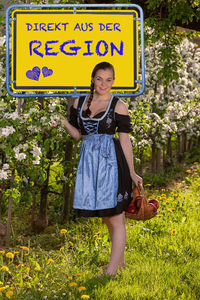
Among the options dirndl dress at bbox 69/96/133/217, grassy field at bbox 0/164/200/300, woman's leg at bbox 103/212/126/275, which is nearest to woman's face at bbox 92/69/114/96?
dirndl dress at bbox 69/96/133/217

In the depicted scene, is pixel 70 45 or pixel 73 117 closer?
pixel 73 117

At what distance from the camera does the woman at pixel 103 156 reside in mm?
3887

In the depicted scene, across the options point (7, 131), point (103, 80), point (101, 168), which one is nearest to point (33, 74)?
point (7, 131)

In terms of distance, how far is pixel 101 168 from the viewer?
3.88 metres

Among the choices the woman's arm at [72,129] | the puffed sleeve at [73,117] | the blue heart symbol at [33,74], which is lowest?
the woman's arm at [72,129]

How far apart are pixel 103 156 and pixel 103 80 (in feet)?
2.20

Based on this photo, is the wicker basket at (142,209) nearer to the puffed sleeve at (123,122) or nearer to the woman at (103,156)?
the woman at (103,156)

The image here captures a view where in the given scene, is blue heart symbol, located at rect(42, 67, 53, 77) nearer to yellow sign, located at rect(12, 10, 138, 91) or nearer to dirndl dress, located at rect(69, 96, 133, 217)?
yellow sign, located at rect(12, 10, 138, 91)

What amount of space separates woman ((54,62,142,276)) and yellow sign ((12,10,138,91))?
2.00ft

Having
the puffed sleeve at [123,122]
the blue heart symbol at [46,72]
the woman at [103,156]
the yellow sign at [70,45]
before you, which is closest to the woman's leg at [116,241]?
the woman at [103,156]

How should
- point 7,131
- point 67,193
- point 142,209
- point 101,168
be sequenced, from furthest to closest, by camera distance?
point 67,193, point 7,131, point 142,209, point 101,168

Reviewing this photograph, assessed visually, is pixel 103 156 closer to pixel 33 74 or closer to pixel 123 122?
pixel 123 122

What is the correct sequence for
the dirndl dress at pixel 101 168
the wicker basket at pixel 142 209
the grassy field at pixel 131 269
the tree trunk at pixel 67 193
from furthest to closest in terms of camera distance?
the tree trunk at pixel 67 193 < the wicker basket at pixel 142 209 < the dirndl dress at pixel 101 168 < the grassy field at pixel 131 269

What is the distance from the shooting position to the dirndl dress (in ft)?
12.7
